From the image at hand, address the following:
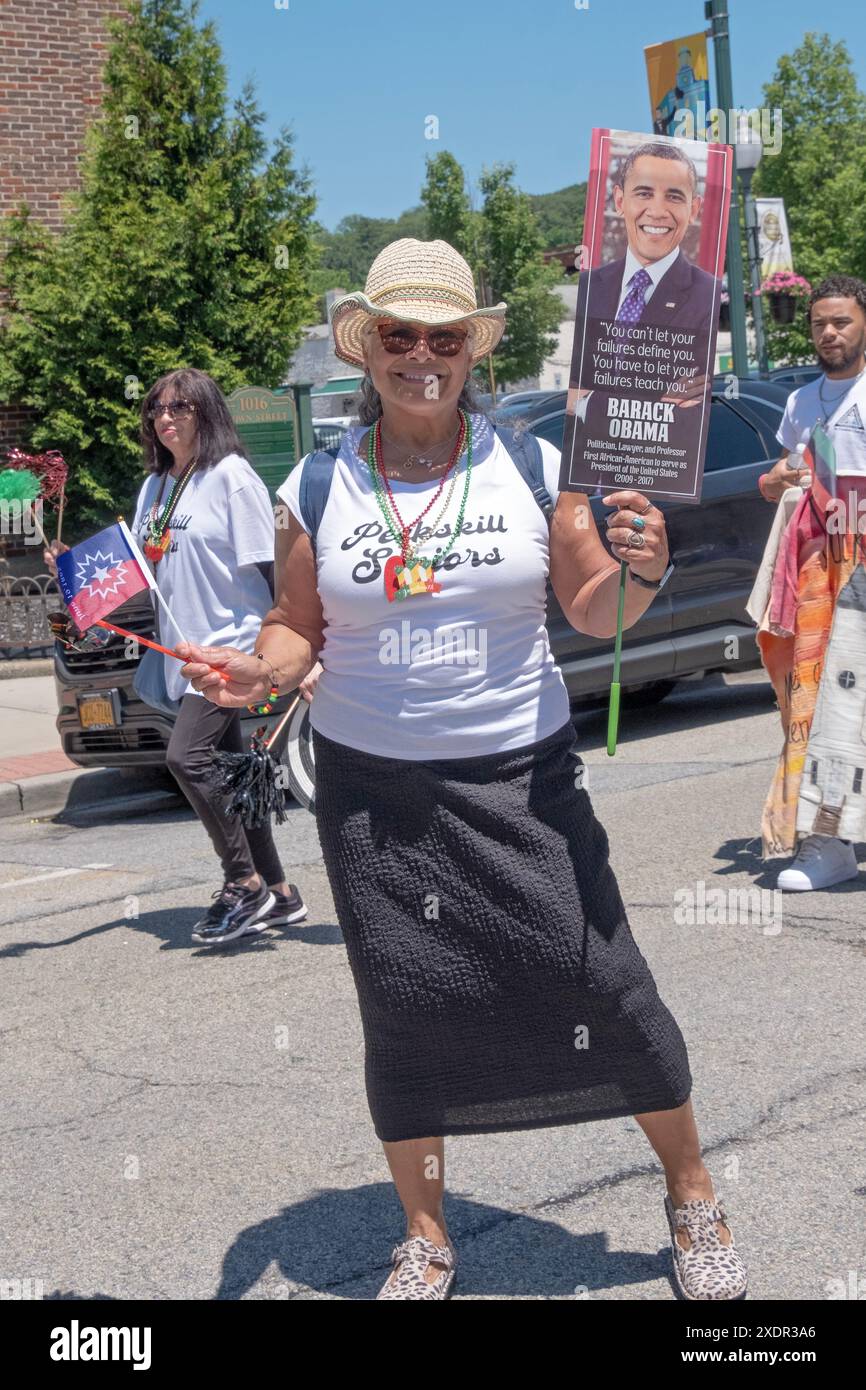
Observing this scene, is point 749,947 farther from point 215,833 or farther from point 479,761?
point 479,761

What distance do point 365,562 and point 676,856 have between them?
3869 mm

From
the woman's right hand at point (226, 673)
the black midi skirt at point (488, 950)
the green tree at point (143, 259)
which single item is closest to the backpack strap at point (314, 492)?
the woman's right hand at point (226, 673)

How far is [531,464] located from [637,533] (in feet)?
1.05

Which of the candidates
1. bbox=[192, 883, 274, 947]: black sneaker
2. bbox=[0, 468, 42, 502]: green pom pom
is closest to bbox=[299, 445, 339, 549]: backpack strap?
bbox=[192, 883, 274, 947]: black sneaker

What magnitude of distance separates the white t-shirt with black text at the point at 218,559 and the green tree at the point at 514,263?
3461 centimetres

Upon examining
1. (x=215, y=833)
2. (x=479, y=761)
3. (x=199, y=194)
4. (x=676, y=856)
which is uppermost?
(x=199, y=194)

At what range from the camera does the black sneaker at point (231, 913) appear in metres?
5.83

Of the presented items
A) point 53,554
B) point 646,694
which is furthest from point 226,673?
point 646,694

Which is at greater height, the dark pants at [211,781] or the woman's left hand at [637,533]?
the woman's left hand at [637,533]

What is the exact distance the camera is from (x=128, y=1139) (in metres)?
4.06

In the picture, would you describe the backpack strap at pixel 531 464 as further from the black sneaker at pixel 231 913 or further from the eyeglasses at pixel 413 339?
the black sneaker at pixel 231 913

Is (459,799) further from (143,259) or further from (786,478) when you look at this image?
(143,259)

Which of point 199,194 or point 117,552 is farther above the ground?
point 199,194

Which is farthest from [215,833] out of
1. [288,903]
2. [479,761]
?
[479,761]
